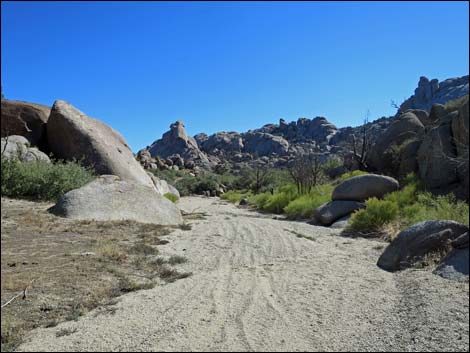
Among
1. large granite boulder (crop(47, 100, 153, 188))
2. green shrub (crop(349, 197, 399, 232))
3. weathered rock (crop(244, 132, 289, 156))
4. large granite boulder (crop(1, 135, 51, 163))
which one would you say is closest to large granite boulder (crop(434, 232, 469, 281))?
green shrub (crop(349, 197, 399, 232))

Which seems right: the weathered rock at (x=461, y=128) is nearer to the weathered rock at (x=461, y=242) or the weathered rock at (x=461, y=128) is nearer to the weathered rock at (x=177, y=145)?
the weathered rock at (x=461, y=242)

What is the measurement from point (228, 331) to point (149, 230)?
501cm

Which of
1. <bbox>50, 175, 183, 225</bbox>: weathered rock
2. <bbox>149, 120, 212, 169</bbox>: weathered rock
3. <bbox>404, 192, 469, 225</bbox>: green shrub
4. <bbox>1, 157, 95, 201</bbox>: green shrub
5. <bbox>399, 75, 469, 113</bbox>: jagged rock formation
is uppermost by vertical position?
<bbox>399, 75, 469, 113</bbox>: jagged rock formation

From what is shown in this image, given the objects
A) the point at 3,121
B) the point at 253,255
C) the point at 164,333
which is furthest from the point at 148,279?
the point at 3,121

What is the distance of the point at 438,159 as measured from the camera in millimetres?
11883

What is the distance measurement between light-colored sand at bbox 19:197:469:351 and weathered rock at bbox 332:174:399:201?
6712 mm

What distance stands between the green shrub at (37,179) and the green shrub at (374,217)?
7.55 metres

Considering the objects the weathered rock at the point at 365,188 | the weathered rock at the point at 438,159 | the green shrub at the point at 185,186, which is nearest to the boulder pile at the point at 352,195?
the weathered rock at the point at 365,188

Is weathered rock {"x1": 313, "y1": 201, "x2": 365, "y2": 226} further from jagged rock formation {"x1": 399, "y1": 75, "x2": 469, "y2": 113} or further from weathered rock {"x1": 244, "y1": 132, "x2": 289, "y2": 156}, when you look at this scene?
weathered rock {"x1": 244, "y1": 132, "x2": 289, "y2": 156}

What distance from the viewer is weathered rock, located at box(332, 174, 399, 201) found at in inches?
484

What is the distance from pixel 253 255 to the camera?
20.9 ft

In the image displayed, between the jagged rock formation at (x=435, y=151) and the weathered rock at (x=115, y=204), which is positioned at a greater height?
the jagged rock formation at (x=435, y=151)

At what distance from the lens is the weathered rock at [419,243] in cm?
559

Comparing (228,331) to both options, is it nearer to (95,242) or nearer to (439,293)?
(439,293)
